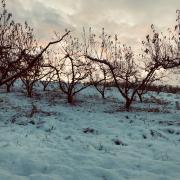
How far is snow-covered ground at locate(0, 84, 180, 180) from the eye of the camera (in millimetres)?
8227

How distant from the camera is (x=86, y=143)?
1098cm

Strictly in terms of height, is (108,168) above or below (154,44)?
below

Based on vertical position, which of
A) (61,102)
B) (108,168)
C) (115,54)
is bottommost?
(108,168)

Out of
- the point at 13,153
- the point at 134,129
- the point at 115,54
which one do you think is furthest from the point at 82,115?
the point at 115,54

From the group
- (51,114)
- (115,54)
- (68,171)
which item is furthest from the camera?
(115,54)

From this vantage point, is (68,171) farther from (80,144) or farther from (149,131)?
(149,131)

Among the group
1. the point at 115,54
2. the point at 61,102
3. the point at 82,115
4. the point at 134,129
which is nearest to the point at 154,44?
the point at 115,54

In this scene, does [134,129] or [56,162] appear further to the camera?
[134,129]

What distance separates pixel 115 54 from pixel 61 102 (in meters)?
6.60

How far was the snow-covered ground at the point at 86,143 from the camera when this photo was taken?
8.23m

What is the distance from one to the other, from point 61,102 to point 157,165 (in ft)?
39.1

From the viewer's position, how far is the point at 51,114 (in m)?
16.1

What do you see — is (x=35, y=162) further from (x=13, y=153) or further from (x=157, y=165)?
(x=157, y=165)

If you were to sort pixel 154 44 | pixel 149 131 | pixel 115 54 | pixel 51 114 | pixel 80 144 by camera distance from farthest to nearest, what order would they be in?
1. pixel 115 54
2. pixel 154 44
3. pixel 51 114
4. pixel 149 131
5. pixel 80 144
